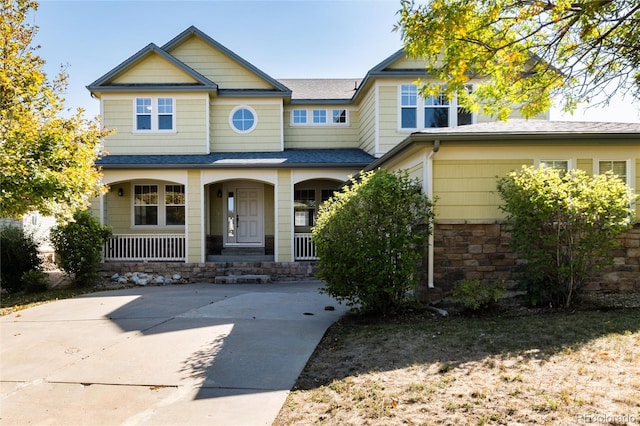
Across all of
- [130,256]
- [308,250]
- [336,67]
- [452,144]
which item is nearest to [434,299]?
[452,144]

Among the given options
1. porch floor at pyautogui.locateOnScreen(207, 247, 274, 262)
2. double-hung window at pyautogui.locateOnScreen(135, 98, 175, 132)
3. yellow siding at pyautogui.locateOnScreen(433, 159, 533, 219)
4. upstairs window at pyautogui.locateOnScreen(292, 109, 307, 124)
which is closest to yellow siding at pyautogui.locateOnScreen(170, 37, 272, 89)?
upstairs window at pyautogui.locateOnScreen(292, 109, 307, 124)

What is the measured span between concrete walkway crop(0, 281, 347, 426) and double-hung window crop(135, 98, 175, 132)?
23.3 ft

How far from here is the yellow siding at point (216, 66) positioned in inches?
579

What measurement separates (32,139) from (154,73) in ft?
25.1

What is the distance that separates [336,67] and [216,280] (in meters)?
11.5

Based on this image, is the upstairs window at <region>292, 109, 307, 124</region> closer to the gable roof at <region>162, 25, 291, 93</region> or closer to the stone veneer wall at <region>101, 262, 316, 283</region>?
the gable roof at <region>162, 25, 291, 93</region>

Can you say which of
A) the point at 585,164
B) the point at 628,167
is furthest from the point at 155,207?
the point at 628,167

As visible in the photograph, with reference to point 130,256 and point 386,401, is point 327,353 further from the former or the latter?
point 130,256

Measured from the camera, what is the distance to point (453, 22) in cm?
526

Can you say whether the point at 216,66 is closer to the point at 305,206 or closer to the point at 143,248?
the point at 305,206

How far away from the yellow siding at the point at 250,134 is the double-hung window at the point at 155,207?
81.9 inches

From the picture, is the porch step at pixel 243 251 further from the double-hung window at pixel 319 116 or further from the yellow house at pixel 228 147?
the double-hung window at pixel 319 116

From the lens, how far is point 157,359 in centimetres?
488

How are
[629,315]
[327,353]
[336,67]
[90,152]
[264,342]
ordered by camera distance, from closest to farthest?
[327,353] → [264,342] → [629,315] → [90,152] → [336,67]
